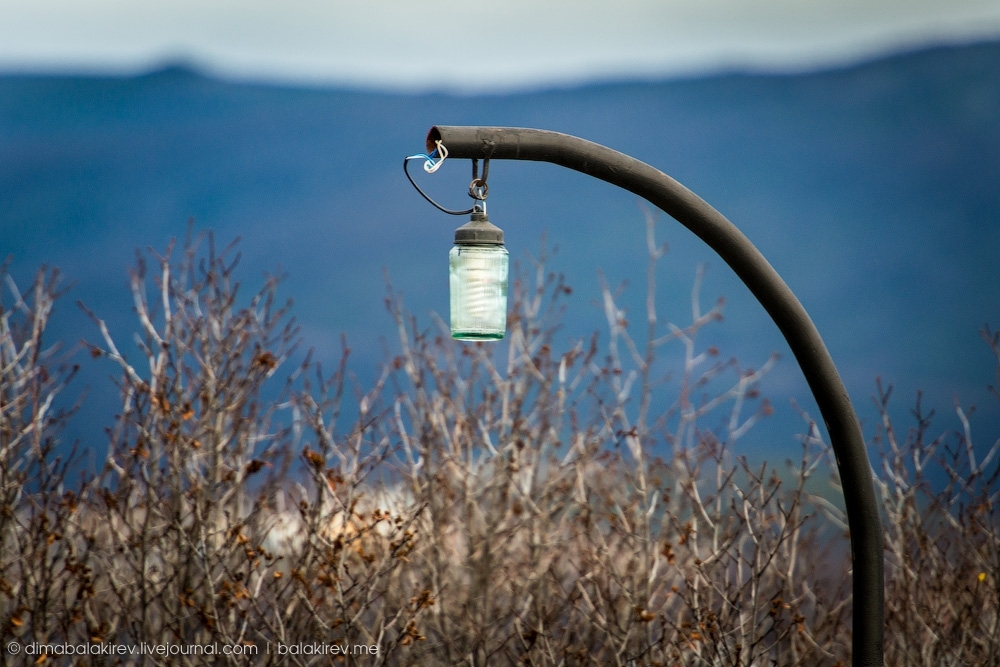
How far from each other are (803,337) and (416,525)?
13.1 feet

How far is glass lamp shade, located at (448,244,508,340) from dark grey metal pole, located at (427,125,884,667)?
0.54 metres

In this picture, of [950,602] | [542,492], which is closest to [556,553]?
[542,492]

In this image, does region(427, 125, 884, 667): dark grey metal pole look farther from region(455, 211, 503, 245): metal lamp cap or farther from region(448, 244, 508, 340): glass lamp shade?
region(448, 244, 508, 340): glass lamp shade

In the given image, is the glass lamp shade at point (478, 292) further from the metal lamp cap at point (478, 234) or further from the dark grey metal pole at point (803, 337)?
the dark grey metal pole at point (803, 337)

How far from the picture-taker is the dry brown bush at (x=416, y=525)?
6148mm

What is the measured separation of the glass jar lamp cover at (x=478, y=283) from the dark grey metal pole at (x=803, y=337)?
478mm

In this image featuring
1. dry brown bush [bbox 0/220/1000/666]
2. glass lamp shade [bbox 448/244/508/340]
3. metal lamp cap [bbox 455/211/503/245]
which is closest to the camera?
glass lamp shade [bbox 448/244/508/340]

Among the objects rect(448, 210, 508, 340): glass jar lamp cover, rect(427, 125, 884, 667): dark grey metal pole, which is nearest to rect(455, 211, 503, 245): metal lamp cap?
rect(448, 210, 508, 340): glass jar lamp cover

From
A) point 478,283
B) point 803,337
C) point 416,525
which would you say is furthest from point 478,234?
point 416,525

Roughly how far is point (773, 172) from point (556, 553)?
11593 mm

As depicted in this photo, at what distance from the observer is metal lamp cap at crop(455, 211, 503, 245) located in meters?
3.59

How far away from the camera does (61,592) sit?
21.4ft

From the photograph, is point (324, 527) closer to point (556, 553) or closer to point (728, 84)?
point (556, 553)

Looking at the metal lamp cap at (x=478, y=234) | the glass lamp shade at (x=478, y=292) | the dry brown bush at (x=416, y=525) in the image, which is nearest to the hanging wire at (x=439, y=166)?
the metal lamp cap at (x=478, y=234)
